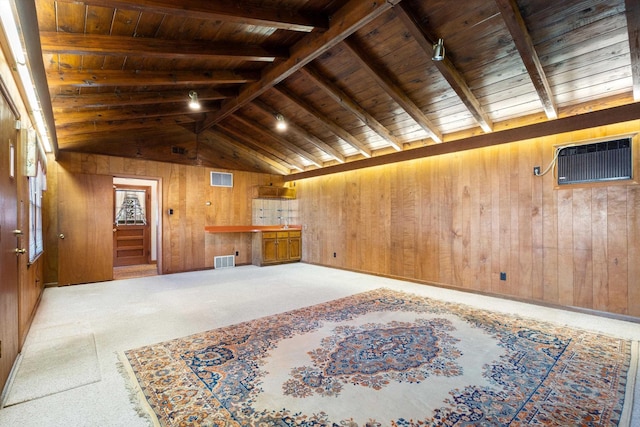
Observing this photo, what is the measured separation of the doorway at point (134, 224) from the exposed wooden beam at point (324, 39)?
486 centimetres

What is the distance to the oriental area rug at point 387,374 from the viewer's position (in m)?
1.78

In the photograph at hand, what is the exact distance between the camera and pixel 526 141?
4238 mm

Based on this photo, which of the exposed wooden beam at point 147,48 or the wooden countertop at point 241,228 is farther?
the wooden countertop at point 241,228

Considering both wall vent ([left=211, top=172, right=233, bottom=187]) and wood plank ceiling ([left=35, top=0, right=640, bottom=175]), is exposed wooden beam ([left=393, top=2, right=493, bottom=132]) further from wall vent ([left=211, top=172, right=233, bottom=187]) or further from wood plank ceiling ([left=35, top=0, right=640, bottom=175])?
wall vent ([left=211, top=172, right=233, bottom=187])

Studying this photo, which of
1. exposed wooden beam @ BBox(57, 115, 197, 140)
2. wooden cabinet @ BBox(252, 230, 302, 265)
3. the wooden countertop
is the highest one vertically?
exposed wooden beam @ BBox(57, 115, 197, 140)

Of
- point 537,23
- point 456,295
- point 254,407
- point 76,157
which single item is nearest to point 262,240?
point 76,157

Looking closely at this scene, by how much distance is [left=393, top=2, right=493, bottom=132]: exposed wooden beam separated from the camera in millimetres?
2933

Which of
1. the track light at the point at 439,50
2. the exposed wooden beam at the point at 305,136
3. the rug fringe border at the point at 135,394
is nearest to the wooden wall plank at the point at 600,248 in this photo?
the track light at the point at 439,50

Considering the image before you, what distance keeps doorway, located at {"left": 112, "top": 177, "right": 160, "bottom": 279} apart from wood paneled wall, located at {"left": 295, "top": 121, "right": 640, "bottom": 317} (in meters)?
5.34

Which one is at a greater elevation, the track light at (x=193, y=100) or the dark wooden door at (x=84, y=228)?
the track light at (x=193, y=100)

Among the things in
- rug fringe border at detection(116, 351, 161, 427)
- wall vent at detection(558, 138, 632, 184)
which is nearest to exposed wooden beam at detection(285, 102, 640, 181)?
wall vent at detection(558, 138, 632, 184)

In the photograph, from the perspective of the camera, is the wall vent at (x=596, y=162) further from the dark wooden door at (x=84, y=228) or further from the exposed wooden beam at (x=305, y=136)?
the dark wooden door at (x=84, y=228)

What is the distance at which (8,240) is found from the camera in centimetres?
224

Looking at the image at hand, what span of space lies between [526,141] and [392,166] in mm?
2249
